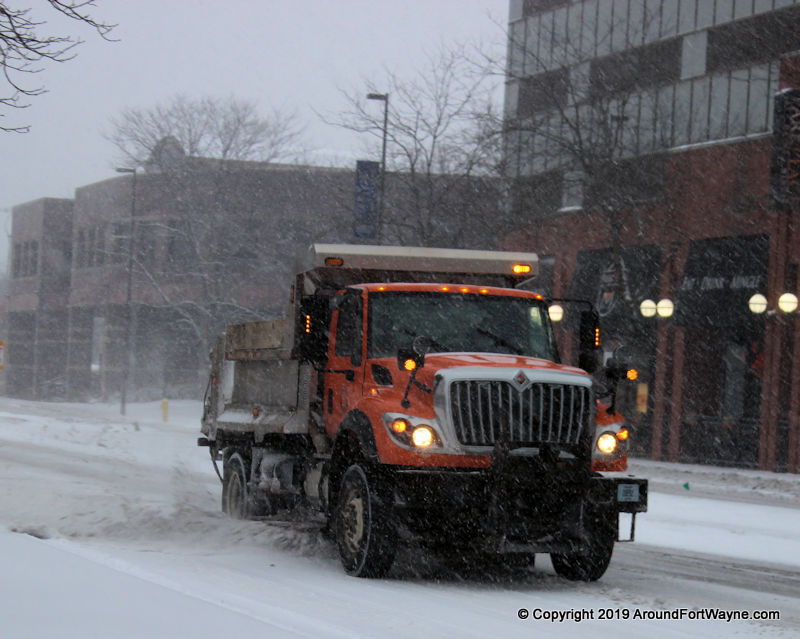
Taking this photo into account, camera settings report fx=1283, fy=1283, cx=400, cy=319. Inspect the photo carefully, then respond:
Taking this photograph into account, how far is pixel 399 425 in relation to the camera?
10.4 m

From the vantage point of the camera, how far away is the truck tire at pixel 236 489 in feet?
48.1

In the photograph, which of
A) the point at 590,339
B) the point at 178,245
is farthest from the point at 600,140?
the point at 178,245

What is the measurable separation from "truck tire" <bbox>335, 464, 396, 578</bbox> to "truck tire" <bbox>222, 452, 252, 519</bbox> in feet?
12.0

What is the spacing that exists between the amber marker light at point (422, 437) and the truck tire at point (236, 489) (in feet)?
15.2

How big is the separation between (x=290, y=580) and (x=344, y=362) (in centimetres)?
228

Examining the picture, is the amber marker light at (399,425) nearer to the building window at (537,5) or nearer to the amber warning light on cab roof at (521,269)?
the amber warning light on cab roof at (521,269)

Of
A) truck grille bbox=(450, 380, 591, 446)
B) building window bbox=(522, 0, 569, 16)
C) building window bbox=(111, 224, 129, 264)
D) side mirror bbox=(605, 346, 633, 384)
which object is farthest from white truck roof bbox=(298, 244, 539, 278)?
building window bbox=(111, 224, 129, 264)

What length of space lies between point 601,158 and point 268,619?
88.3 ft

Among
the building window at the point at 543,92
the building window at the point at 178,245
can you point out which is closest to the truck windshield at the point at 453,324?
the building window at the point at 543,92

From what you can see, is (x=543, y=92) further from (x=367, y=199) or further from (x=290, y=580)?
(x=290, y=580)

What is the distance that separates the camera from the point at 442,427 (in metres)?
10.4

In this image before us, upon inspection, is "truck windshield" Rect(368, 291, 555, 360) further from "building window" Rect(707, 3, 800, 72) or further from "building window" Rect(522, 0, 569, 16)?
"building window" Rect(522, 0, 569, 16)

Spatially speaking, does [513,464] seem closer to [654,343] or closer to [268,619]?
[268,619]

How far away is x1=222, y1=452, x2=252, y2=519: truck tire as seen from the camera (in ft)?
48.1
